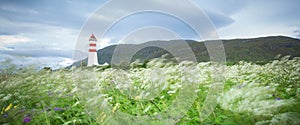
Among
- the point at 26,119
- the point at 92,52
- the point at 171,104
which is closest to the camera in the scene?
the point at 26,119

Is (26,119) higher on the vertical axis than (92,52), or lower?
lower

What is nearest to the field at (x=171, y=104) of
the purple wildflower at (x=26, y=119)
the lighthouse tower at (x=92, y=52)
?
the purple wildflower at (x=26, y=119)

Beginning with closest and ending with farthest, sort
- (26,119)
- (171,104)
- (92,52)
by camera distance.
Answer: (26,119) < (171,104) < (92,52)

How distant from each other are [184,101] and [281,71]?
3109mm

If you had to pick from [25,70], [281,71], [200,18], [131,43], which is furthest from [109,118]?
[25,70]

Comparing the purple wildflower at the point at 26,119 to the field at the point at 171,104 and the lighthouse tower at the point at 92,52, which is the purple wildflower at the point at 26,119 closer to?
the field at the point at 171,104

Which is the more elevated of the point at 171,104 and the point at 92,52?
the point at 92,52

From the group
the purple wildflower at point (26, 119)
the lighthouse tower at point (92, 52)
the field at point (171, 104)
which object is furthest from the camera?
the lighthouse tower at point (92, 52)

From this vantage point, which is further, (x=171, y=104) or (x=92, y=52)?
(x=92, y=52)

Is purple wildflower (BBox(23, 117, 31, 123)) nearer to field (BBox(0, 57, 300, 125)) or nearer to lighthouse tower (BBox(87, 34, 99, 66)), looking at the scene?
field (BBox(0, 57, 300, 125))

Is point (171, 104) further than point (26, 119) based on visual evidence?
Yes

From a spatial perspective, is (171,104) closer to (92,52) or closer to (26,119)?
(26,119)

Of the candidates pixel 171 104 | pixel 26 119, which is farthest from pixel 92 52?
pixel 26 119

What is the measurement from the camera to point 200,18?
15.9ft
